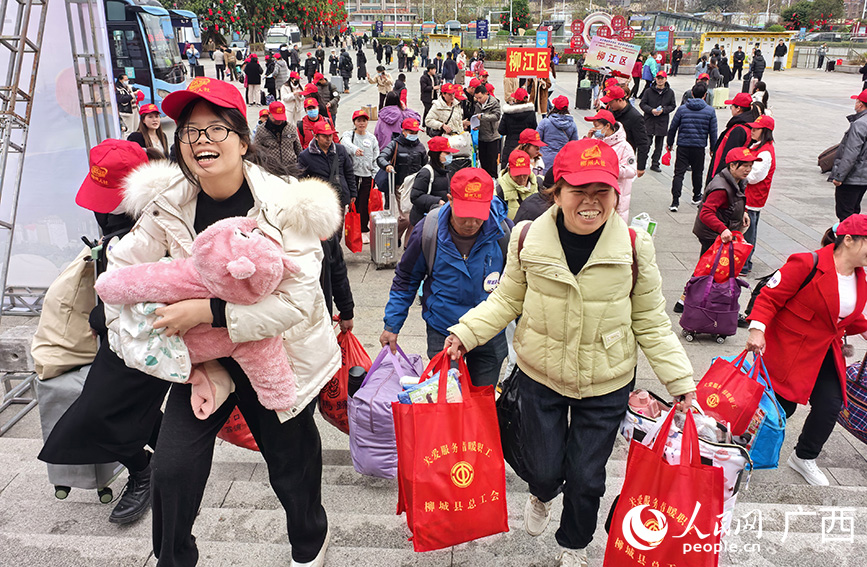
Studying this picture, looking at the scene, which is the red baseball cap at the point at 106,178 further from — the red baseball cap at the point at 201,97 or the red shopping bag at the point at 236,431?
the red shopping bag at the point at 236,431

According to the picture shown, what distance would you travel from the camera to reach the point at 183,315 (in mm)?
2045

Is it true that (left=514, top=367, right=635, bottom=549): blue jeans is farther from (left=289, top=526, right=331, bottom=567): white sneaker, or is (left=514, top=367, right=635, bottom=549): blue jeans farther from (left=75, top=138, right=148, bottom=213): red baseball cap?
(left=75, top=138, right=148, bottom=213): red baseball cap

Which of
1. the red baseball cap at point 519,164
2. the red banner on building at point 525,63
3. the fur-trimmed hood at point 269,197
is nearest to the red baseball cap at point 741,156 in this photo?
the red baseball cap at point 519,164

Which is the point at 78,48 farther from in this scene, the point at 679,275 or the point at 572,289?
the point at 679,275

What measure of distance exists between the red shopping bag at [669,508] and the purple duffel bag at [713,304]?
352cm

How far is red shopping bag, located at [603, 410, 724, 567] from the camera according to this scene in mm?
2340

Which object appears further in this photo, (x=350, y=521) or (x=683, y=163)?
(x=683, y=163)

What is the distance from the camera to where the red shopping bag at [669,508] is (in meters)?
2.34

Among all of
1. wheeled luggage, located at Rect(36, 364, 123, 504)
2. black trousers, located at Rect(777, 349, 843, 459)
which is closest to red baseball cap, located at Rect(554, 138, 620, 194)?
black trousers, located at Rect(777, 349, 843, 459)

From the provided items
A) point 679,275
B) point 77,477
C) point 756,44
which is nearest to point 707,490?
point 77,477

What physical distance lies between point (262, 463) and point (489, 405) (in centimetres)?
188

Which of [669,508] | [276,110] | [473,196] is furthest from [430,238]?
[276,110]

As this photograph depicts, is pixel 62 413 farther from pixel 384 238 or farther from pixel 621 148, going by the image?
pixel 621 148

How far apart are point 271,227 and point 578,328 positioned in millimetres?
1262
